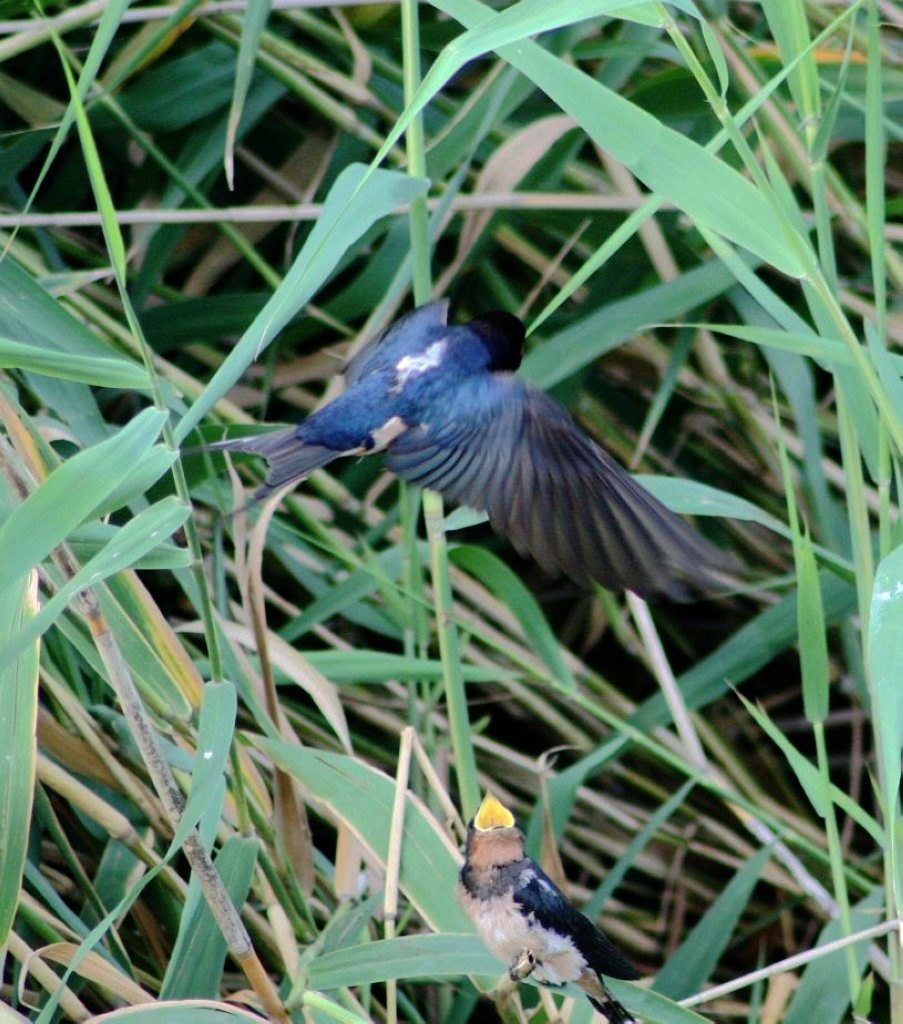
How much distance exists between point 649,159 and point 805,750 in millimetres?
1347

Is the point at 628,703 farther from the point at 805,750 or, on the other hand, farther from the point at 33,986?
the point at 33,986

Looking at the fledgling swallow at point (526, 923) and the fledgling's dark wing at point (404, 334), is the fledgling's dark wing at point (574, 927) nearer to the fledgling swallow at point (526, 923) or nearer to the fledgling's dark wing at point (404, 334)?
the fledgling swallow at point (526, 923)

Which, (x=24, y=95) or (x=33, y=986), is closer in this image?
(x=33, y=986)

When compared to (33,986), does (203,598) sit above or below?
above

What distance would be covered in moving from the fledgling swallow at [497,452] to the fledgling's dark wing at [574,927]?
0.23 meters

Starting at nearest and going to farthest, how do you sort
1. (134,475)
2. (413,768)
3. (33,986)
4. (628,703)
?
(134,475)
(33,986)
(413,768)
(628,703)

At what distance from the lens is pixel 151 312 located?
64.4 inches

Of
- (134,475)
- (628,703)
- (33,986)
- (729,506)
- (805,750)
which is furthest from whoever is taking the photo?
(805,750)

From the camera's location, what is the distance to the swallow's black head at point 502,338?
1.27m

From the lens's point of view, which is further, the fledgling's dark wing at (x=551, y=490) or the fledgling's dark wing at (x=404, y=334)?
the fledgling's dark wing at (x=404, y=334)

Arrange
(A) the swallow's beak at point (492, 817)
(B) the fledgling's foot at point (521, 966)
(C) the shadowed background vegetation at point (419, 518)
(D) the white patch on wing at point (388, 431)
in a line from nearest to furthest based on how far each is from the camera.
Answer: (C) the shadowed background vegetation at point (419, 518) < (B) the fledgling's foot at point (521, 966) < (A) the swallow's beak at point (492, 817) < (D) the white patch on wing at point (388, 431)

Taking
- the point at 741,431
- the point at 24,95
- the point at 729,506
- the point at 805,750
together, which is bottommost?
the point at 805,750

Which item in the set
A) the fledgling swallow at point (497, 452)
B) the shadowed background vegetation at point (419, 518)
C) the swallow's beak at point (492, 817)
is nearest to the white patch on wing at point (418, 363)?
the fledgling swallow at point (497, 452)

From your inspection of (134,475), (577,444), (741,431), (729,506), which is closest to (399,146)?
(741,431)
